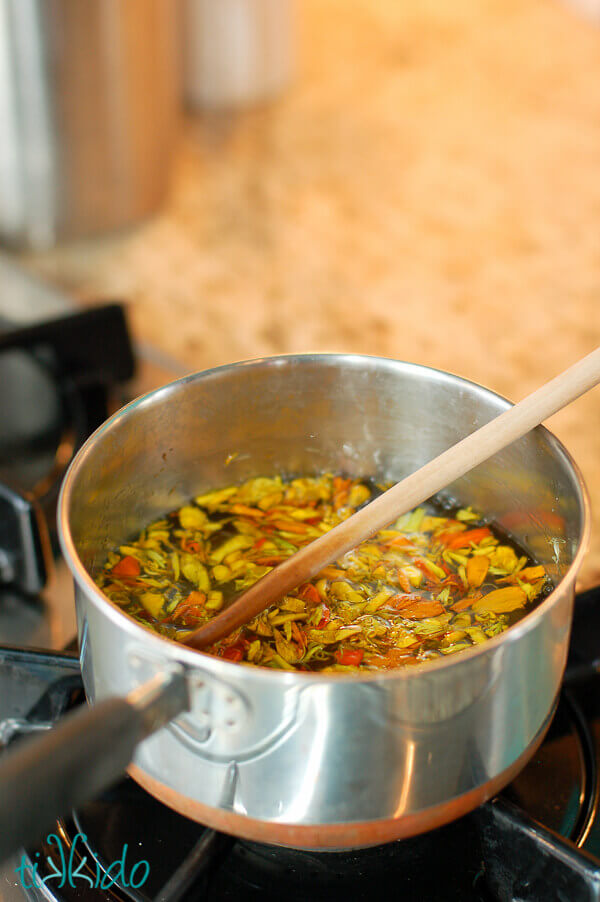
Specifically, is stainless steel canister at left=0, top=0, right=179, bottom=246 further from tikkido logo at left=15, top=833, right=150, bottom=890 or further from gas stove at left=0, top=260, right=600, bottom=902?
tikkido logo at left=15, top=833, right=150, bottom=890

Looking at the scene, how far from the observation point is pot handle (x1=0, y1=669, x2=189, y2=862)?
308mm

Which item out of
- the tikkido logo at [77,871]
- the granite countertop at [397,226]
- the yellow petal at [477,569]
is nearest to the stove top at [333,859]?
the tikkido logo at [77,871]

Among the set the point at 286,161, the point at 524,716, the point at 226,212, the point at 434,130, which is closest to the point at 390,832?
the point at 524,716

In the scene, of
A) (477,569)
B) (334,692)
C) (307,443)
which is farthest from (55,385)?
(334,692)

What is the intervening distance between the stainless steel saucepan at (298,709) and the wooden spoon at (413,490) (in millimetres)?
35

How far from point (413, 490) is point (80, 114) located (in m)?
1.29

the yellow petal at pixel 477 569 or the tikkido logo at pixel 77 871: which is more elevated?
the yellow petal at pixel 477 569

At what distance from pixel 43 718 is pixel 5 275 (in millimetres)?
796

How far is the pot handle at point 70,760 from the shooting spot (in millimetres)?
308

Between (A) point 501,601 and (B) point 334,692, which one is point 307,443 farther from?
(B) point 334,692

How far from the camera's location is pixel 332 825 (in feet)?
1.33

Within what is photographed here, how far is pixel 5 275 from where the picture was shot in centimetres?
120

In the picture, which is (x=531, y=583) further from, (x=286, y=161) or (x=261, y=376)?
(x=286, y=161)

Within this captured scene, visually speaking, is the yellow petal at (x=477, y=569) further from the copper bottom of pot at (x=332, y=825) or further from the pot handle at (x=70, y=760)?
the pot handle at (x=70, y=760)
